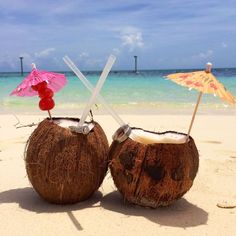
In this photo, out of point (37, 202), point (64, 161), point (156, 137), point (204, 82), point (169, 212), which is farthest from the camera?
point (37, 202)

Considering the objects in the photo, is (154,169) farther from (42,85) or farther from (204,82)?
(42,85)

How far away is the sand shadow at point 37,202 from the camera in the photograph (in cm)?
363

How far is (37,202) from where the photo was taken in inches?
153

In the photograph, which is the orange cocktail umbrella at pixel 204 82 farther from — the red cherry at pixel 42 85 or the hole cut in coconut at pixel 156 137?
the red cherry at pixel 42 85

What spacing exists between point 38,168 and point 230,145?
382cm

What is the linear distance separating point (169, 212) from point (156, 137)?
0.64 m

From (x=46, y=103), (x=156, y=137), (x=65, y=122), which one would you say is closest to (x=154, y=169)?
(x=156, y=137)

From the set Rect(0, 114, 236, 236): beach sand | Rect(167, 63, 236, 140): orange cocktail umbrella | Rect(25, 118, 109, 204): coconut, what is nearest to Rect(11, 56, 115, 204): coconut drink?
Rect(25, 118, 109, 204): coconut

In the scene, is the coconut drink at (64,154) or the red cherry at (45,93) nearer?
the coconut drink at (64,154)

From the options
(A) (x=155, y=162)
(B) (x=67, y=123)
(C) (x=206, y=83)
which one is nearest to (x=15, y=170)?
(B) (x=67, y=123)

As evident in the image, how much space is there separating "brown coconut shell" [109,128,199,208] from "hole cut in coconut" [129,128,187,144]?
0.08 meters

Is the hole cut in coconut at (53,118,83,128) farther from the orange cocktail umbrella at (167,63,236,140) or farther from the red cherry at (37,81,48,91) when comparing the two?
the orange cocktail umbrella at (167,63,236,140)

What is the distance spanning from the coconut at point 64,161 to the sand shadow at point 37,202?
70 millimetres

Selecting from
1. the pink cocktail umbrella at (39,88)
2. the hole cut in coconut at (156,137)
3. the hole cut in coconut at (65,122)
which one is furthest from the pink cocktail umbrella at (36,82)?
the hole cut in coconut at (156,137)
